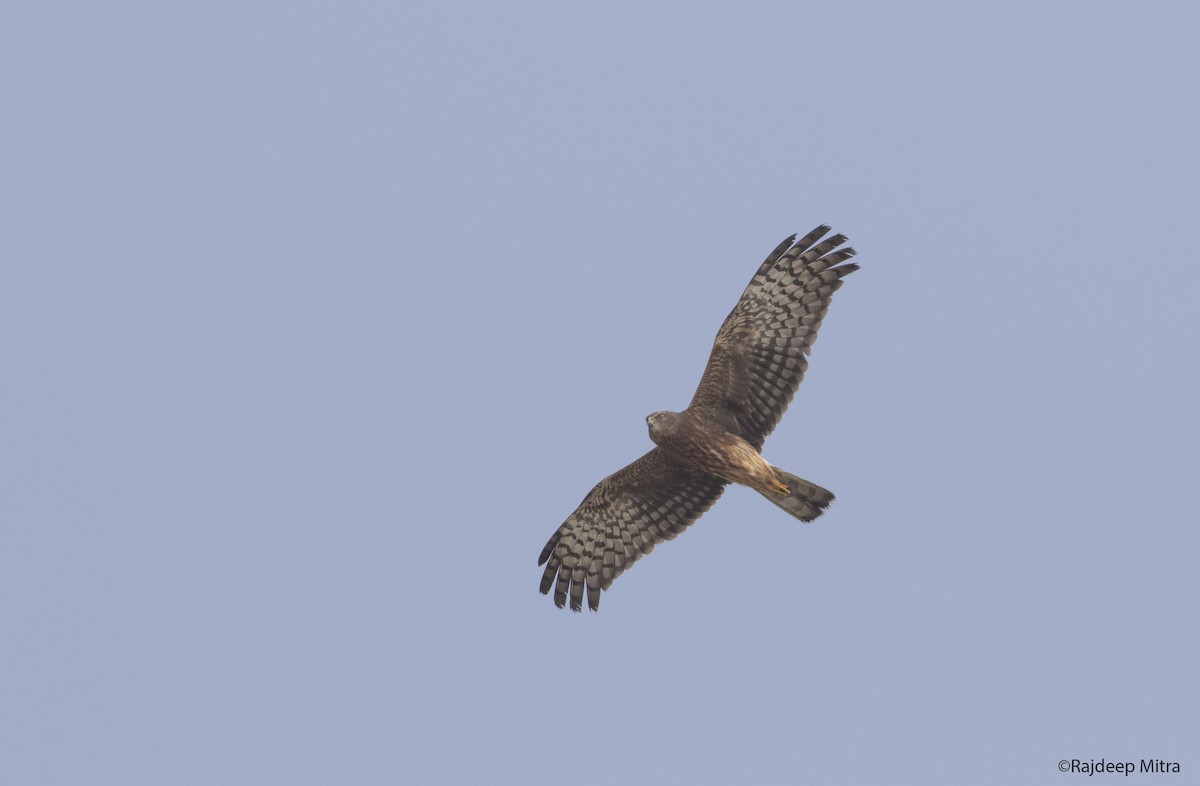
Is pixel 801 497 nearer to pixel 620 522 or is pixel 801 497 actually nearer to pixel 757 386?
pixel 757 386

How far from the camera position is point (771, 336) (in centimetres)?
1264

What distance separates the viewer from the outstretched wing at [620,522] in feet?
43.6

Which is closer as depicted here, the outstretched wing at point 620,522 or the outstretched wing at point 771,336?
the outstretched wing at point 771,336

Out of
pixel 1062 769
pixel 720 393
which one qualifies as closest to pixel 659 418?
pixel 720 393

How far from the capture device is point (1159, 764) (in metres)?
11.1

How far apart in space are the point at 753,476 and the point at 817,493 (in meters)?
0.66

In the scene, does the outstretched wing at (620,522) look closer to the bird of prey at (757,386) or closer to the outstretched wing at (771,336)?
the bird of prey at (757,386)

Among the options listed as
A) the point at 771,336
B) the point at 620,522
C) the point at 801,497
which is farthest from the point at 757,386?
the point at 620,522

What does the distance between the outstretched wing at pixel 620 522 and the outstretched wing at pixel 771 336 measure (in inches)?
37.3

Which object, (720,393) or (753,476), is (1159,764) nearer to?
(753,476)

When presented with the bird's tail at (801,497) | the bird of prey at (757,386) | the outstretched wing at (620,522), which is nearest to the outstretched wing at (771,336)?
the bird of prey at (757,386)

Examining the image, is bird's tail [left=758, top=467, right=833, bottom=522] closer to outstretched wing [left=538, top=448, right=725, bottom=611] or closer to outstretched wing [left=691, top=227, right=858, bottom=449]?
outstretched wing [left=691, top=227, right=858, bottom=449]

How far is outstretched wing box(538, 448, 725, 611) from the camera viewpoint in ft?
43.6

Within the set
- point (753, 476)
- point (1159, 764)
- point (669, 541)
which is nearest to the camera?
point (1159, 764)
